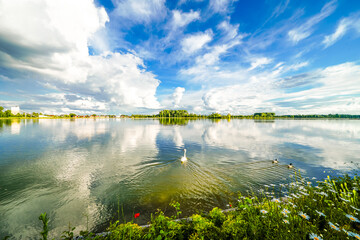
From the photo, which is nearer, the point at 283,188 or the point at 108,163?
the point at 283,188

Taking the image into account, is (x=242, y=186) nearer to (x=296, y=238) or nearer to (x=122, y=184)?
(x=296, y=238)

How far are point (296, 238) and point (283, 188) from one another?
9.62m

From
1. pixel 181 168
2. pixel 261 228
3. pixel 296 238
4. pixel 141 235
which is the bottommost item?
pixel 181 168

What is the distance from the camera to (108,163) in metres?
16.9

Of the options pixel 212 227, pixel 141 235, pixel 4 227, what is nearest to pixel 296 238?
pixel 212 227

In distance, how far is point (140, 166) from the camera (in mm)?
16078

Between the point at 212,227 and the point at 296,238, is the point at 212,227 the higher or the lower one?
the lower one

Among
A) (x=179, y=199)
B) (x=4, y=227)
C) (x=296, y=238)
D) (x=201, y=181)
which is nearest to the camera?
(x=296, y=238)

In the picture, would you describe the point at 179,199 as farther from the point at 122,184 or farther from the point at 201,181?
the point at 122,184

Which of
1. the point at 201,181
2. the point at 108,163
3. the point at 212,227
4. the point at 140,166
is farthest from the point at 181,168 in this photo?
the point at 212,227

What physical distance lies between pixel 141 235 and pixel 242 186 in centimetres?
977

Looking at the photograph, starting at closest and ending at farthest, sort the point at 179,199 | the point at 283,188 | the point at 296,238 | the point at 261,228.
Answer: the point at 296,238, the point at 261,228, the point at 179,199, the point at 283,188

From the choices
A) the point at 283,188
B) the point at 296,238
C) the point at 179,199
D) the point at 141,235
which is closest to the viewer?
the point at 296,238

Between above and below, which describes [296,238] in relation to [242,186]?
above
